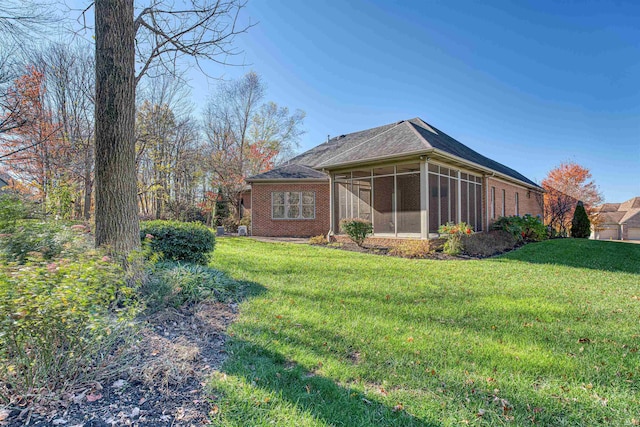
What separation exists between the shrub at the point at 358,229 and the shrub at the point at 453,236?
251 cm

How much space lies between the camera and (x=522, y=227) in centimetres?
1472

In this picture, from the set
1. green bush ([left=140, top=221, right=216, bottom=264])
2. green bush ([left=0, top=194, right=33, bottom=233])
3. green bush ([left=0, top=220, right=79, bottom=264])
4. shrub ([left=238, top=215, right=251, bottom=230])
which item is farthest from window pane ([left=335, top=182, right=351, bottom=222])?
green bush ([left=0, top=194, right=33, bottom=233])

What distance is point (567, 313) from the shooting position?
4383mm

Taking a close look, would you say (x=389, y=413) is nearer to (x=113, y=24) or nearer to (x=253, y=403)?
(x=253, y=403)

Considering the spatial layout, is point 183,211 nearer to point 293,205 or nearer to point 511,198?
point 293,205

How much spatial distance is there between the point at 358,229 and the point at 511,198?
40.5ft

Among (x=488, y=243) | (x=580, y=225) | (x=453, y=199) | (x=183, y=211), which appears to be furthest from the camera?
(x=183, y=211)

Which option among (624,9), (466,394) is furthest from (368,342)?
(624,9)

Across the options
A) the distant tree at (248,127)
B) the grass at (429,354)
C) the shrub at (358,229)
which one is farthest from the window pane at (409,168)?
the distant tree at (248,127)

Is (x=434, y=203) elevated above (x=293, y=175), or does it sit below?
below

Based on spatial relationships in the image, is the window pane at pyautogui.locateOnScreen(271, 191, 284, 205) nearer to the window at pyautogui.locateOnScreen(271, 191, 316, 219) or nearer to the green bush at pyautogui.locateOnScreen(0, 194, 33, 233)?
the window at pyautogui.locateOnScreen(271, 191, 316, 219)

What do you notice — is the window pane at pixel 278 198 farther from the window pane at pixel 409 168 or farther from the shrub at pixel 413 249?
the shrub at pixel 413 249

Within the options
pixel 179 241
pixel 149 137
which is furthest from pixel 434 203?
pixel 149 137

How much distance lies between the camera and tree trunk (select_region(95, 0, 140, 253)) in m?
3.94
